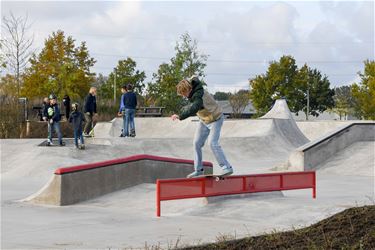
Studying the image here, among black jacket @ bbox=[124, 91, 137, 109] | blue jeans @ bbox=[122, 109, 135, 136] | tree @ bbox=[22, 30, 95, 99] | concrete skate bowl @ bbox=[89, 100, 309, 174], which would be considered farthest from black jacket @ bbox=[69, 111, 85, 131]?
tree @ bbox=[22, 30, 95, 99]

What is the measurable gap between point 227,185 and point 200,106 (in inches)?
60.0

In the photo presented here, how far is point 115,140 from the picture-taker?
62.2 feet

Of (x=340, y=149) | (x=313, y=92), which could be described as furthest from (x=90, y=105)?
(x=313, y=92)

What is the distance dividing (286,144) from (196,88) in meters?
16.2

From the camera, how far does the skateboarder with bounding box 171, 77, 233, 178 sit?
8.76 m

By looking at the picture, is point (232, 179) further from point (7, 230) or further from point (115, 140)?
point (115, 140)

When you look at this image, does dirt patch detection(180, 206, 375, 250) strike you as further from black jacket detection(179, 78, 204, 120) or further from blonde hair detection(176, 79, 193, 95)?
blonde hair detection(176, 79, 193, 95)

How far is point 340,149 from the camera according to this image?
18.2 meters

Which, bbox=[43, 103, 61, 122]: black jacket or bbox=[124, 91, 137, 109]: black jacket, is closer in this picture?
bbox=[43, 103, 61, 122]: black jacket

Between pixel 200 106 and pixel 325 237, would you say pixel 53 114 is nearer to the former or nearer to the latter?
pixel 200 106

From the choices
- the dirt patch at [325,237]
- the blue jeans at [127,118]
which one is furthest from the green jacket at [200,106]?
the blue jeans at [127,118]

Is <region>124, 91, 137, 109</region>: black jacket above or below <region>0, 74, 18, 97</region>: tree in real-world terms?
below

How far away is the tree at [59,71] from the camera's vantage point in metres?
47.4

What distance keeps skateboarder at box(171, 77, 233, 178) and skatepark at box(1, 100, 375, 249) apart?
76 cm
